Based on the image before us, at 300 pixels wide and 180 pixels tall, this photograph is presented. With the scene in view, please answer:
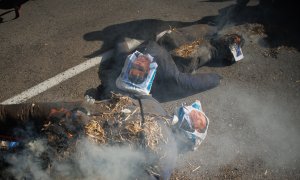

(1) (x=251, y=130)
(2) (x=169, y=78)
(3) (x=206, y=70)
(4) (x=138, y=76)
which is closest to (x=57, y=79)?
(4) (x=138, y=76)

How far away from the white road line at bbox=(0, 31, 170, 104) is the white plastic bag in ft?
3.84

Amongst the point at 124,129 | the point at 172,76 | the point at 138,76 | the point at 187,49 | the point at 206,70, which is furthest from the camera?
the point at 206,70

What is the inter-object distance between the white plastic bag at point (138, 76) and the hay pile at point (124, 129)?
1.16 metres

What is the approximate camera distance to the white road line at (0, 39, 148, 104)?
543cm

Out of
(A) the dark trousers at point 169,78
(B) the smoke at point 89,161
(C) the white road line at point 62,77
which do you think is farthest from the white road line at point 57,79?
(B) the smoke at point 89,161

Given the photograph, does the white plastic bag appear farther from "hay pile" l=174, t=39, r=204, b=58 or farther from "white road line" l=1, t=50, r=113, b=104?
"white road line" l=1, t=50, r=113, b=104

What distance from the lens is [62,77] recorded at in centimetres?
582

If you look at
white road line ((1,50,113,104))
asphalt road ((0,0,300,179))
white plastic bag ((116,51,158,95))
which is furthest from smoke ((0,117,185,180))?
white road line ((1,50,113,104))

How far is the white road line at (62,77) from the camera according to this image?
5434mm

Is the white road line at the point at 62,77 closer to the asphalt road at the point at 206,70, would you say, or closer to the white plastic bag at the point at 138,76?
the asphalt road at the point at 206,70

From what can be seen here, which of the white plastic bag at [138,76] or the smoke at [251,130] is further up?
the white plastic bag at [138,76]

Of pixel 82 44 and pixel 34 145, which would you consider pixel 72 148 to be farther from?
pixel 82 44

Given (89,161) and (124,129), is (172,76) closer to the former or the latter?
(124,129)

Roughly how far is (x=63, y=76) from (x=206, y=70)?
299 cm
